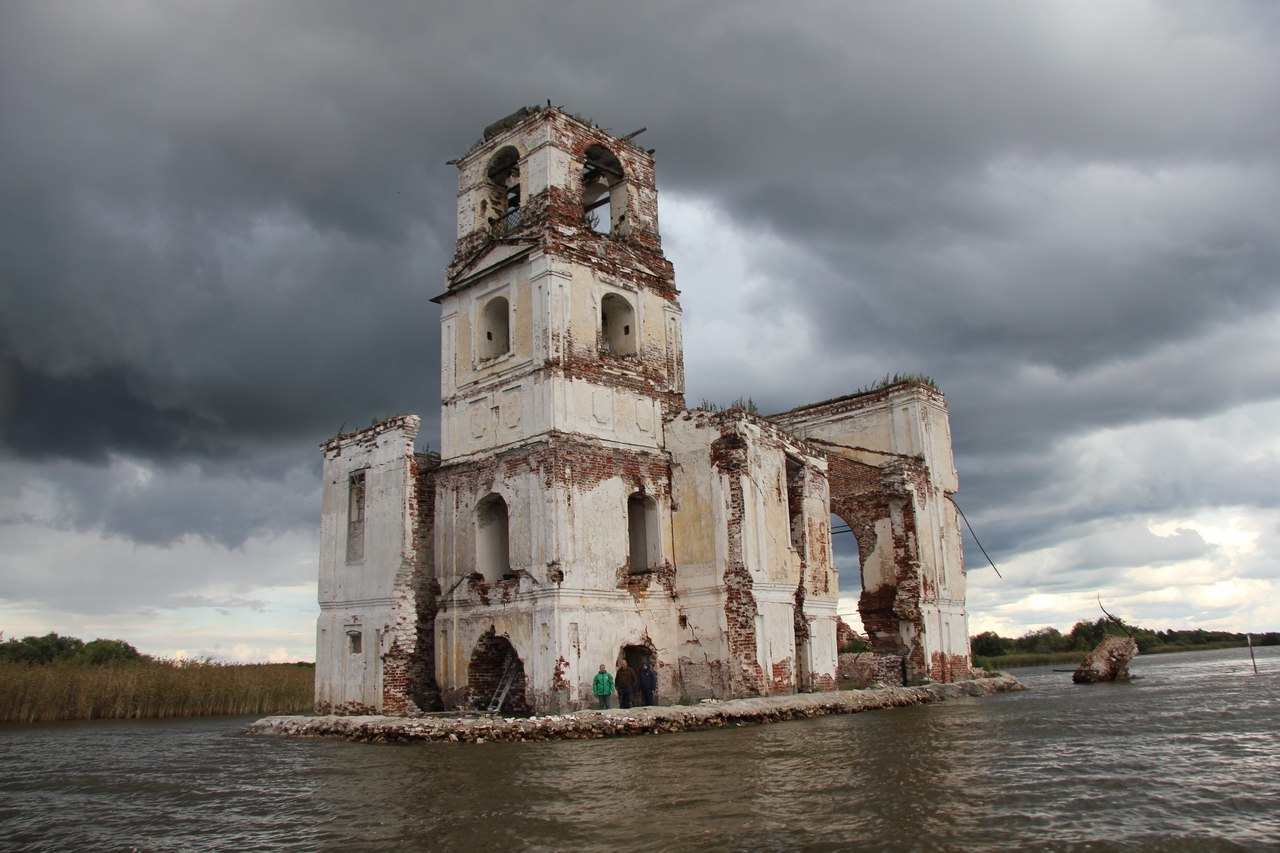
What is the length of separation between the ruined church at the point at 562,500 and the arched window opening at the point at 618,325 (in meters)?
0.05

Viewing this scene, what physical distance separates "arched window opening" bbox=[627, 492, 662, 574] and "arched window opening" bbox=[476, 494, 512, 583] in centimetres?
273

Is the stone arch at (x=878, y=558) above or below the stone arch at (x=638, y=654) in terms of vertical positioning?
above

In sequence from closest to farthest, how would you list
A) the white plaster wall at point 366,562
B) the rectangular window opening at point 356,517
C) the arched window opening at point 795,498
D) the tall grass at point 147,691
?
the white plaster wall at point 366,562 → the rectangular window opening at point 356,517 → the arched window opening at point 795,498 → the tall grass at point 147,691

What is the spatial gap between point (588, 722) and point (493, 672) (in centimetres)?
485

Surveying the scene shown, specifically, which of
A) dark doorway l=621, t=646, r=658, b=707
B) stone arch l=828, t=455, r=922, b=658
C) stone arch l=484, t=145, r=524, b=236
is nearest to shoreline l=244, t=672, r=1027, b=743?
dark doorway l=621, t=646, r=658, b=707

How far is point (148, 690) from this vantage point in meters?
25.2

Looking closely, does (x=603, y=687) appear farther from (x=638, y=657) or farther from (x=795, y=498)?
(x=795, y=498)

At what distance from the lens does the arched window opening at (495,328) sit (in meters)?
22.4

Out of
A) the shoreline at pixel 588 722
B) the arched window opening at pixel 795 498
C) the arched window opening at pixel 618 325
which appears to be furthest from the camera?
the arched window opening at pixel 618 325

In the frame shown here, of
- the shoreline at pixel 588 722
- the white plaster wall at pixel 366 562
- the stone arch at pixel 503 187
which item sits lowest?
the shoreline at pixel 588 722

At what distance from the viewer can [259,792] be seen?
11508 millimetres

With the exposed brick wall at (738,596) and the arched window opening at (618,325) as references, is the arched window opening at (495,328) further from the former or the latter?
the exposed brick wall at (738,596)

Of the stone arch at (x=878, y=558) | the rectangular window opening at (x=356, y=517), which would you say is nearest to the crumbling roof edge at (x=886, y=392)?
the stone arch at (x=878, y=558)

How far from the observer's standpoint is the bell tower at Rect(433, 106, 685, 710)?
18984 mm
